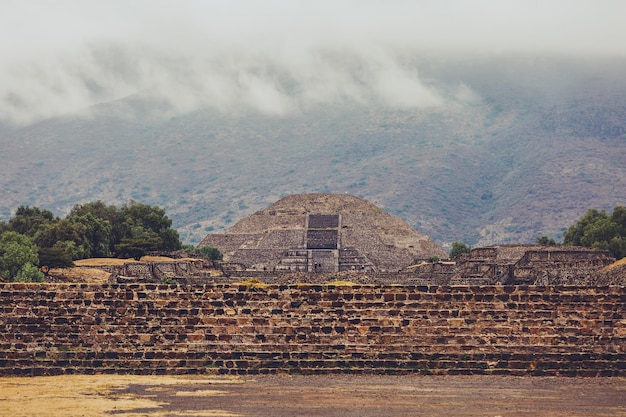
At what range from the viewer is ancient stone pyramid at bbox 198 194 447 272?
127 m

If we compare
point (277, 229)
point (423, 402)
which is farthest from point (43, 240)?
point (423, 402)

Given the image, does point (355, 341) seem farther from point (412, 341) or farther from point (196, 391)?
point (196, 391)

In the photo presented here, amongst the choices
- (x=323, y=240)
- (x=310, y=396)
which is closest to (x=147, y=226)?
(x=323, y=240)

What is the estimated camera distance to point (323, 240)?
5310 inches

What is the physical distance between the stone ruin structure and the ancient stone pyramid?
3246 cm

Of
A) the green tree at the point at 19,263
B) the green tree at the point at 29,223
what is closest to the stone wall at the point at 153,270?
the green tree at the point at 19,263

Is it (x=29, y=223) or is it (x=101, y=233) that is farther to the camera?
(x=29, y=223)

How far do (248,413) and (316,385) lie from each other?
149 inches

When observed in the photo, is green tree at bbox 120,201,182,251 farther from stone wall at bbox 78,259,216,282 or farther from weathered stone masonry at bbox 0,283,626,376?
weathered stone masonry at bbox 0,283,626,376

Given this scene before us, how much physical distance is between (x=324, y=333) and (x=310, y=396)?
3191mm

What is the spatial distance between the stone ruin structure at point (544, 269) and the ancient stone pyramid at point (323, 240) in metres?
32.5

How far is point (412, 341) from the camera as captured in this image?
107 feet

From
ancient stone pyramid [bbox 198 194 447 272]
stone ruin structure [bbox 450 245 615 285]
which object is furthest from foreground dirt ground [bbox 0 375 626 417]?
ancient stone pyramid [bbox 198 194 447 272]

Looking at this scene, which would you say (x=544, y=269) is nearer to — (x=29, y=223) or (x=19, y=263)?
(x=19, y=263)
